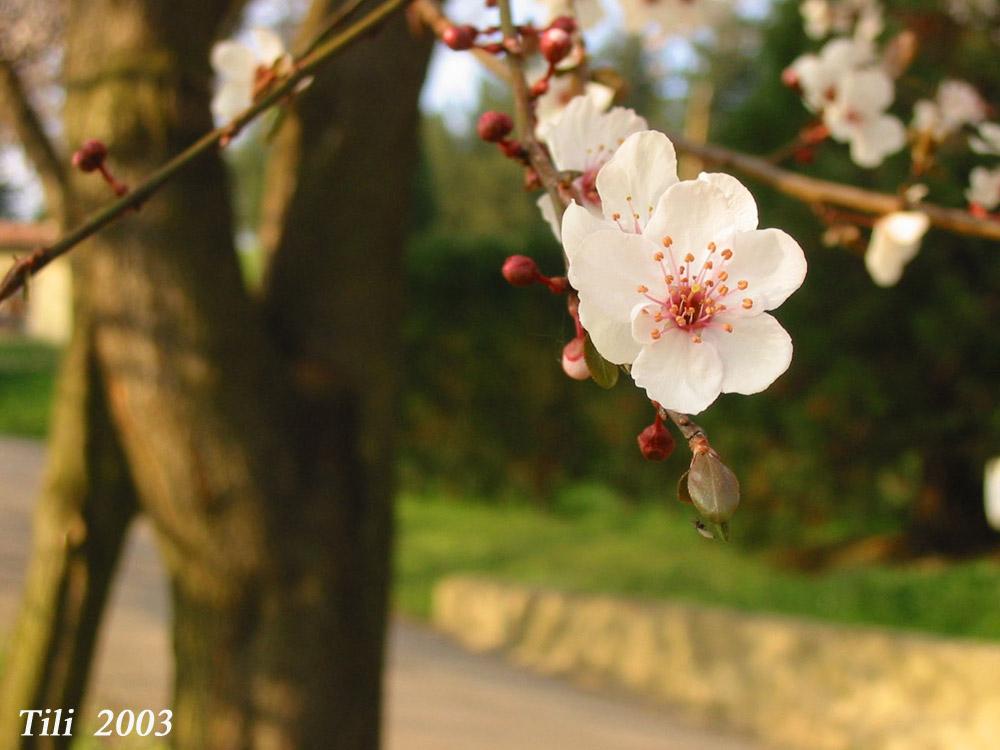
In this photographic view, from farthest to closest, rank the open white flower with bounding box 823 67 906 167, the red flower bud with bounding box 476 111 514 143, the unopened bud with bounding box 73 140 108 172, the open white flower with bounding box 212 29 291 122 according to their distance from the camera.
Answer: the open white flower with bounding box 823 67 906 167
the open white flower with bounding box 212 29 291 122
the unopened bud with bounding box 73 140 108 172
the red flower bud with bounding box 476 111 514 143

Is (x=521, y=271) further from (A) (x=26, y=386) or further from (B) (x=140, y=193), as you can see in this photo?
(A) (x=26, y=386)

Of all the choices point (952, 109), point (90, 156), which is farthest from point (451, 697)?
point (90, 156)

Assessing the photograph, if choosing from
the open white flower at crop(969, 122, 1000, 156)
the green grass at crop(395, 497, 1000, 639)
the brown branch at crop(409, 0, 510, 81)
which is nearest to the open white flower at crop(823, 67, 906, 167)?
the open white flower at crop(969, 122, 1000, 156)

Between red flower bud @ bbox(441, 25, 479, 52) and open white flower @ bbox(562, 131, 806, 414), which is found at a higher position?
red flower bud @ bbox(441, 25, 479, 52)

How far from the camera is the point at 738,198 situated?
2.27 feet

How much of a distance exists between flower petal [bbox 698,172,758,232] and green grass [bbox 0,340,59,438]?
1130cm

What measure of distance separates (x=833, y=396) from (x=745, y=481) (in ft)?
3.01

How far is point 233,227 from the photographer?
1.99 metres

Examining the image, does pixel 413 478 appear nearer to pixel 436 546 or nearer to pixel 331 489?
pixel 436 546

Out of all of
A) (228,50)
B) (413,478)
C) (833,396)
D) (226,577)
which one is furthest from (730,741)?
(413,478)

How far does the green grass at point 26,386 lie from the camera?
1111 centimetres

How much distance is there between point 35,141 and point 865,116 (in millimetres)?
1689

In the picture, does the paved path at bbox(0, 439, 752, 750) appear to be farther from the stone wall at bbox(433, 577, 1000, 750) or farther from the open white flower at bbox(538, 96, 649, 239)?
the open white flower at bbox(538, 96, 649, 239)

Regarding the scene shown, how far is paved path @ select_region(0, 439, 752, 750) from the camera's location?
3.97 meters
